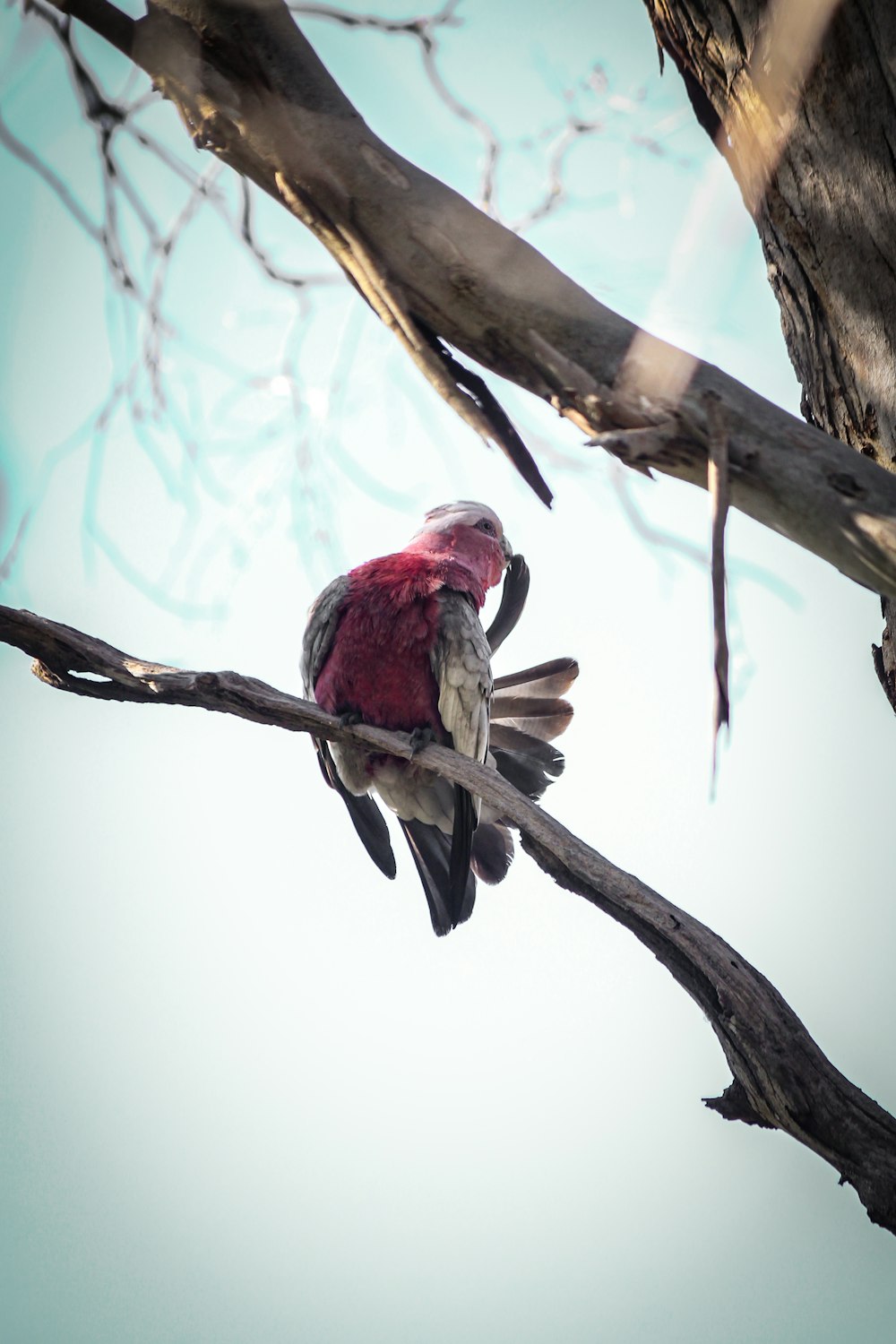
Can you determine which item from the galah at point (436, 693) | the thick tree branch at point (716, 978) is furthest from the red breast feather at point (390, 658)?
the thick tree branch at point (716, 978)

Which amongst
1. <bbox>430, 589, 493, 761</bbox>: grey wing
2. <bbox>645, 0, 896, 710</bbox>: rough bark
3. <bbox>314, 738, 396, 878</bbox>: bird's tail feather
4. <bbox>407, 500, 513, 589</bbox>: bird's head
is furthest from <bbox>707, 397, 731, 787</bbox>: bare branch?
<bbox>314, 738, 396, 878</bbox>: bird's tail feather

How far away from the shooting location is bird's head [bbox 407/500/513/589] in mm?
3484

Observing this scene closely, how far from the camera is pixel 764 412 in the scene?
55.7 inches

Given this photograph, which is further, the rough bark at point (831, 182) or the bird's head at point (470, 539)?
the bird's head at point (470, 539)

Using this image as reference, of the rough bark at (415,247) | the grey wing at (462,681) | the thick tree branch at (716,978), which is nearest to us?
the rough bark at (415,247)

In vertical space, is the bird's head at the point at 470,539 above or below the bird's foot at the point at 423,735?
above

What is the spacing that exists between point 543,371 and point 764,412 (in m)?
0.35

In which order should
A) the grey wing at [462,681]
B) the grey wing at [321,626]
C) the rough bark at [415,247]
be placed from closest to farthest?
1. the rough bark at [415,247]
2. the grey wing at [462,681]
3. the grey wing at [321,626]

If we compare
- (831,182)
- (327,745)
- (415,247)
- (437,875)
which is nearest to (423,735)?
(327,745)

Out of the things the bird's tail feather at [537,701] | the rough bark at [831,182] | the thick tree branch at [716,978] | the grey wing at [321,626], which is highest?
the grey wing at [321,626]

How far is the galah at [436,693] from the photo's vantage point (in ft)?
10.4

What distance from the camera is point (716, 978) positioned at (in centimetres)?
202

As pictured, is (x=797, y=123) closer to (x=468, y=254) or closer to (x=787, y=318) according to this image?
(x=787, y=318)

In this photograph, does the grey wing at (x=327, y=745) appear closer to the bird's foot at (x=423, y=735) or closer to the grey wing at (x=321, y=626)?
the grey wing at (x=321, y=626)
